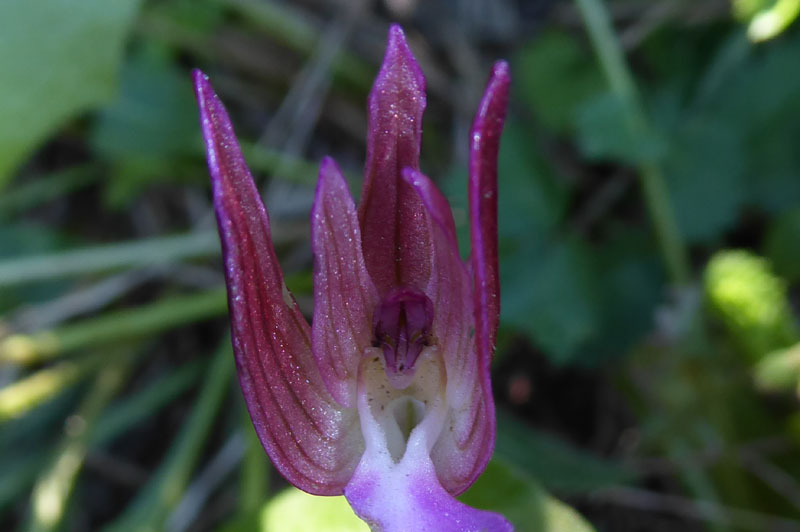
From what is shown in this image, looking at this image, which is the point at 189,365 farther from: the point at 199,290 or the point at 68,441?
the point at 68,441

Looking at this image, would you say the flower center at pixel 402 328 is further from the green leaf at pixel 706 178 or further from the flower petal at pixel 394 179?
the green leaf at pixel 706 178

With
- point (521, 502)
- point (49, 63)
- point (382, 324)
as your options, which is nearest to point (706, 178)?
point (521, 502)

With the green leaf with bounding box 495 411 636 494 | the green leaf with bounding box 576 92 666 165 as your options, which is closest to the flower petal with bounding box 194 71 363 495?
the green leaf with bounding box 495 411 636 494

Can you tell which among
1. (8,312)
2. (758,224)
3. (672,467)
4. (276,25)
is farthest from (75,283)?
(758,224)

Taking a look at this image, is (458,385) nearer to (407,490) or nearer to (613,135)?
(407,490)

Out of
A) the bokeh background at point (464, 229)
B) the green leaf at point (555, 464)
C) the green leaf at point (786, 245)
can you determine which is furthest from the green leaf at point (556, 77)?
the green leaf at point (555, 464)

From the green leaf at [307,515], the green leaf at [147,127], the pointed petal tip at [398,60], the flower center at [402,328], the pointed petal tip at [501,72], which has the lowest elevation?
the green leaf at [307,515]
